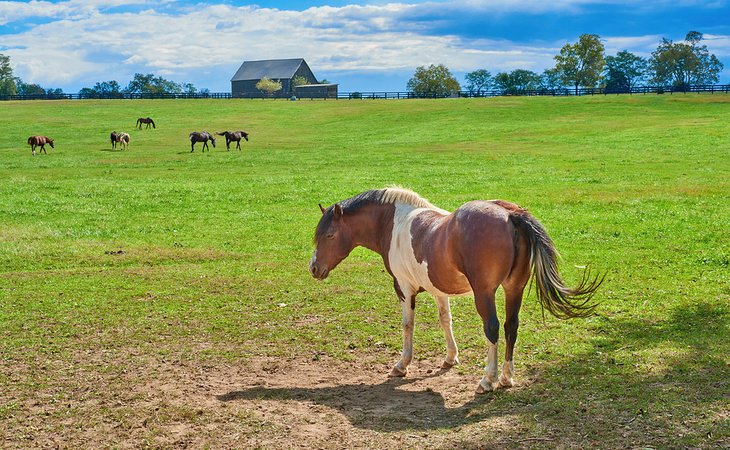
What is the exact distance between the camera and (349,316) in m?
11.1

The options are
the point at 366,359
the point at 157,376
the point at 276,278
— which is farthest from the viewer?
the point at 276,278

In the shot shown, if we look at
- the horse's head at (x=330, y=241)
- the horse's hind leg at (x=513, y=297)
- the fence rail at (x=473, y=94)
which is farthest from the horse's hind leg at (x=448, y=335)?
the fence rail at (x=473, y=94)

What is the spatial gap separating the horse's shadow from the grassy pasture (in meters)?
0.04

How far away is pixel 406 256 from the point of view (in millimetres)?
8336

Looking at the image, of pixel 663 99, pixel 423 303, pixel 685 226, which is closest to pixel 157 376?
pixel 423 303

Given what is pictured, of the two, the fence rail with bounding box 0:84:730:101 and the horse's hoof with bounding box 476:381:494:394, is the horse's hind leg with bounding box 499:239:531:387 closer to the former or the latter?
the horse's hoof with bounding box 476:381:494:394

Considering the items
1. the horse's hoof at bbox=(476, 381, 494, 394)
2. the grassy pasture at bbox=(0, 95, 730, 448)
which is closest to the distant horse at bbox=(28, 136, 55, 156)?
the grassy pasture at bbox=(0, 95, 730, 448)

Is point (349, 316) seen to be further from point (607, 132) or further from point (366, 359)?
point (607, 132)

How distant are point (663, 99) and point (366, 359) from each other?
73507mm

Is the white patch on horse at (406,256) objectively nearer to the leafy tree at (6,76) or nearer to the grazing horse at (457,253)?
the grazing horse at (457,253)

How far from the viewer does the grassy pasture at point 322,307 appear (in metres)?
6.90

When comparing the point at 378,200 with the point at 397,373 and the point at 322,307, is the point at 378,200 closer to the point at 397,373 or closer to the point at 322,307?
the point at 397,373

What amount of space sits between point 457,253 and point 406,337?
1.50m

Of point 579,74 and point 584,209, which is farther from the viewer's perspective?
point 579,74
